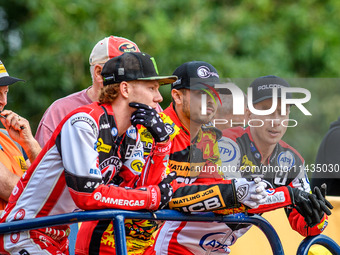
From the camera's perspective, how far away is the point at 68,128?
9.87 feet

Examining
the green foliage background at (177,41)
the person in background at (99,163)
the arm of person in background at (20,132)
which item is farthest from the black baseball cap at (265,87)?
the green foliage background at (177,41)

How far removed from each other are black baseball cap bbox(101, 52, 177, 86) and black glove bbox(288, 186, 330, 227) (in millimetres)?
907

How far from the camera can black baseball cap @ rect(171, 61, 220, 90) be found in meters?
3.85

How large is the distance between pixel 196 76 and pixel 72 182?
1.26 metres

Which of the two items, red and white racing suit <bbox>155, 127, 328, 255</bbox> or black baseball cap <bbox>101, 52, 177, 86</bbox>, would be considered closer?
black baseball cap <bbox>101, 52, 177, 86</bbox>

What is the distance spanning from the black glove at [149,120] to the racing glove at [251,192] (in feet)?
1.47

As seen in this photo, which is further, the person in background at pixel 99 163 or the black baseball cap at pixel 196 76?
the black baseball cap at pixel 196 76

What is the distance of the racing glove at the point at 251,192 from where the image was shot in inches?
122

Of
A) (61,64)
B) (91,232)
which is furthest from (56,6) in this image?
(91,232)


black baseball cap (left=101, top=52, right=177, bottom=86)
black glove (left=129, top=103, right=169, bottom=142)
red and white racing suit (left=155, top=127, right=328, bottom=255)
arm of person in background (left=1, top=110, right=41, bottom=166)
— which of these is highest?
black baseball cap (left=101, top=52, right=177, bottom=86)

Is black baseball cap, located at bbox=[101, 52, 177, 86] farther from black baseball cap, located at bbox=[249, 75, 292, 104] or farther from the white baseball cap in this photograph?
the white baseball cap

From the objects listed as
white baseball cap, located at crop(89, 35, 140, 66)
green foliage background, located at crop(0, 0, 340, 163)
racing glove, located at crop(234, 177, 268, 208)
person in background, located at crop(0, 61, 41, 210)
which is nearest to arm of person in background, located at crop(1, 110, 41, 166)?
person in background, located at crop(0, 61, 41, 210)

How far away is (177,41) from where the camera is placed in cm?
1000

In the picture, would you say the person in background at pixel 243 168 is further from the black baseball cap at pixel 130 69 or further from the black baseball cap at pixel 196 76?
the black baseball cap at pixel 130 69
